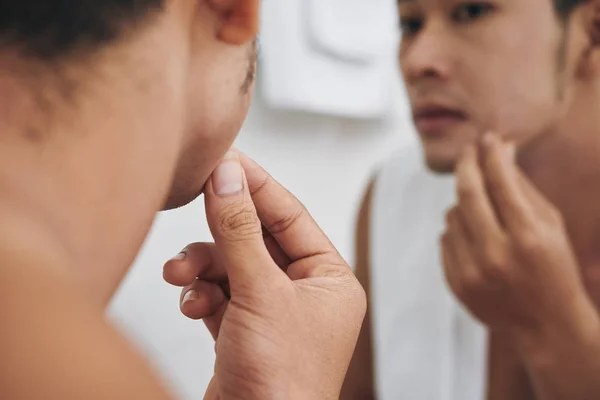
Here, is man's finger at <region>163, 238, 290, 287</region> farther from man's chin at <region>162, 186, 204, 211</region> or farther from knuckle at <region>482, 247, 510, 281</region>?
knuckle at <region>482, 247, 510, 281</region>

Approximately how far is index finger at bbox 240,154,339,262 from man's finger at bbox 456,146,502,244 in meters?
0.39

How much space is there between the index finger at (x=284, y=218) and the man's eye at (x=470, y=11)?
0.46 m

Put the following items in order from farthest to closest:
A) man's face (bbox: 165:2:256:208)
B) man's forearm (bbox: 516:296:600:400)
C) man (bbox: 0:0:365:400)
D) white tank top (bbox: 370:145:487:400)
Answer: white tank top (bbox: 370:145:487:400) → man's forearm (bbox: 516:296:600:400) → man's face (bbox: 165:2:256:208) → man (bbox: 0:0:365:400)

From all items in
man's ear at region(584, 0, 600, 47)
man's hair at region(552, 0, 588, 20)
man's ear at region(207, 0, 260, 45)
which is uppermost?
man's ear at region(207, 0, 260, 45)

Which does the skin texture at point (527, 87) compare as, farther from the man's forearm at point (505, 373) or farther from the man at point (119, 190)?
the man at point (119, 190)

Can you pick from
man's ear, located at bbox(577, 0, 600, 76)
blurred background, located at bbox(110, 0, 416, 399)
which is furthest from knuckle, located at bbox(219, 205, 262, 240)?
man's ear, located at bbox(577, 0, 600, 76)

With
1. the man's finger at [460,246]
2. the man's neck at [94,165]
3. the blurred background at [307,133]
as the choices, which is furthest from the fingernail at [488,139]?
the man's neck at [94,165]

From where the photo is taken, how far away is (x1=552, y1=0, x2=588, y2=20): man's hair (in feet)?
2.94

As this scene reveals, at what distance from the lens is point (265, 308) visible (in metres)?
0.47

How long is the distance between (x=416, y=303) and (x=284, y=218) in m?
0.65

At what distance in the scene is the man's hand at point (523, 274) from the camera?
848mm

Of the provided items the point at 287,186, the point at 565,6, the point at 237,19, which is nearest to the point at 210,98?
the point at 237,19

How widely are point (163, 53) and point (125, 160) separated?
0.06 meters

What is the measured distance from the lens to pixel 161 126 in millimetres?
372
